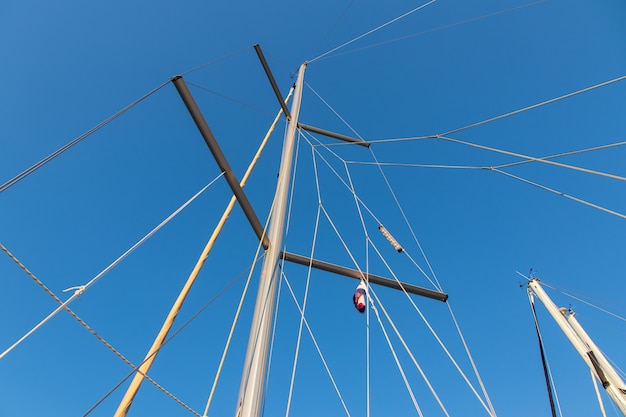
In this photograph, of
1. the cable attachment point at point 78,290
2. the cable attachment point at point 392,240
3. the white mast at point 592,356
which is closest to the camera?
the cable attachment point at point 78,290

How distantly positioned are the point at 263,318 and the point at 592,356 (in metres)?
14.2

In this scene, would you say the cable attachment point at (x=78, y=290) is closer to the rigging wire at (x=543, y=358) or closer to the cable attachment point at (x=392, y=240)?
the cable attachment point at (x=392, y=240)

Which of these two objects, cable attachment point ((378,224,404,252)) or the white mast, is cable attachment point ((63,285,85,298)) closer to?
cable attachment point ((378,224,404,252))

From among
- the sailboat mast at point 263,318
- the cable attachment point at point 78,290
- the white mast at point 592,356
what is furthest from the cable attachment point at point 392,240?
the white mast at point 592,356

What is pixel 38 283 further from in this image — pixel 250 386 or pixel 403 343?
pixel 403 343

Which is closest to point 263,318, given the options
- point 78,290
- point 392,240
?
point 78,290

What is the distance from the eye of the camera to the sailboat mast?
3.11m

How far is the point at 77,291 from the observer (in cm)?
284

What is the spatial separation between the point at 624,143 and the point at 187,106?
4516 mm

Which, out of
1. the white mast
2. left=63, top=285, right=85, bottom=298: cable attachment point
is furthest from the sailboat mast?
the white mast

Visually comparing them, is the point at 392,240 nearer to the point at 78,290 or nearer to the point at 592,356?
the point at 78,290

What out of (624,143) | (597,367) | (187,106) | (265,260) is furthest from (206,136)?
(597,367)

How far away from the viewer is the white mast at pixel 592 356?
10.8 m

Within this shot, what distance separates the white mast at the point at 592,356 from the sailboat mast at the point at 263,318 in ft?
40.4
